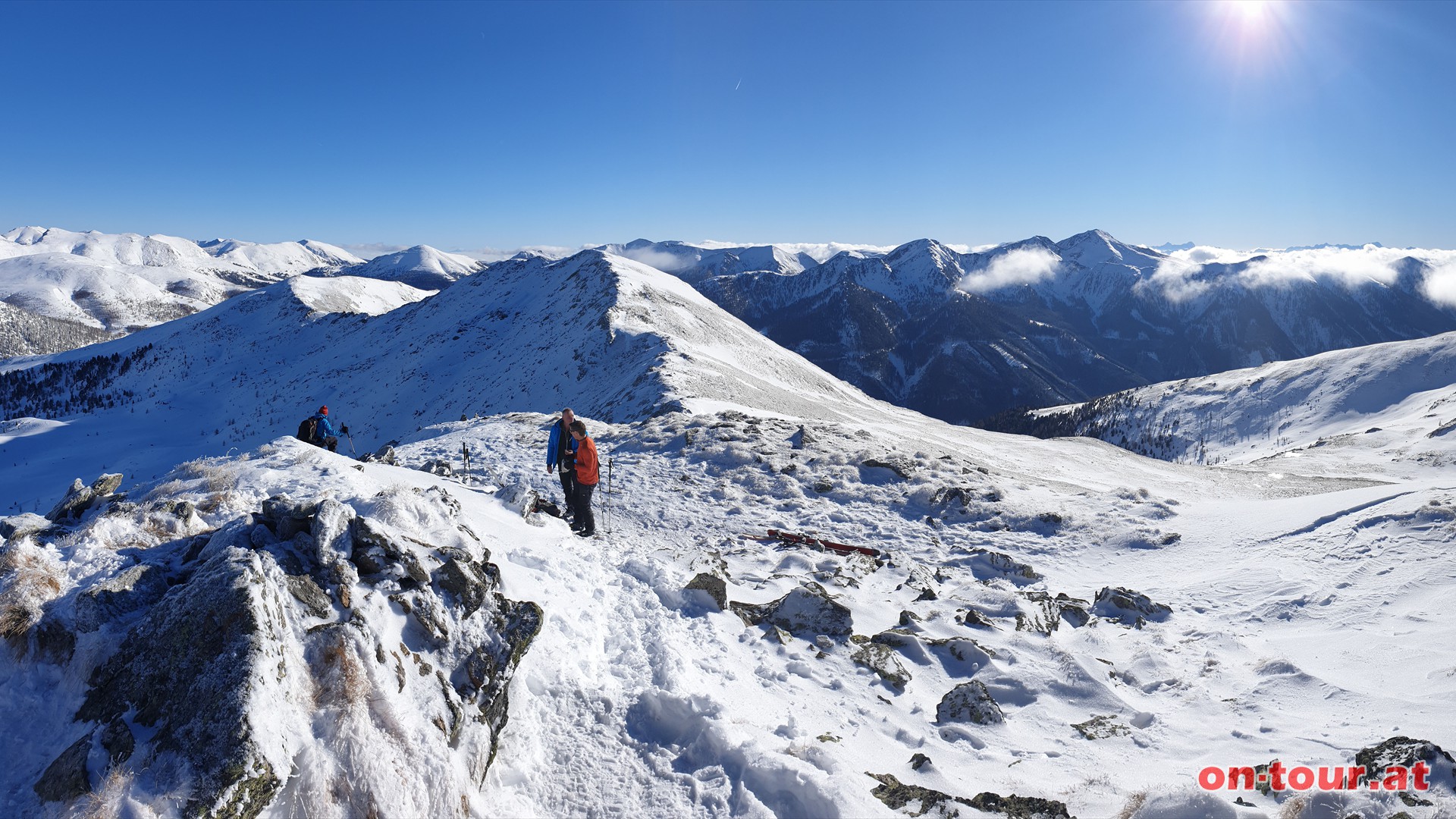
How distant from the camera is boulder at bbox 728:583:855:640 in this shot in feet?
35.7

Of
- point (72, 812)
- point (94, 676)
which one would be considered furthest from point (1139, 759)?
point (94, 676)

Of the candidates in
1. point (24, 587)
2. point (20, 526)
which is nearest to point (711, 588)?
point (24, 587)

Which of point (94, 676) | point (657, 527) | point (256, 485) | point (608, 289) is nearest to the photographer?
point (94, 676)

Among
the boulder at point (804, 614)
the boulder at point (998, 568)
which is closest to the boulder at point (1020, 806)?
the boulder at point (804, 614)

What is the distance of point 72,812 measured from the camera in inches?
178

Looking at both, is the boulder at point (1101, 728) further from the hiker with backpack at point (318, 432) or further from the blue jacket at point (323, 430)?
the blue jacket at point (323, 430)

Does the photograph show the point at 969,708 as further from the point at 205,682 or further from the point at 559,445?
the point at 559,445

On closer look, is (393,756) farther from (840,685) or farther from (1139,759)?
(1139,759)

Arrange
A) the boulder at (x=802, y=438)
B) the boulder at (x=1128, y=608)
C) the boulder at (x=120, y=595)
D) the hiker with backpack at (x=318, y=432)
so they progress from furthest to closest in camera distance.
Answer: the boulder at (x=802, y=438) < the hiker with backpack at (x=318, y=432) < the boulder at (x=1128, y=608) < the boulder at (x=120, y=595)

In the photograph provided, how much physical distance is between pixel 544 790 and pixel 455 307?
331 feet

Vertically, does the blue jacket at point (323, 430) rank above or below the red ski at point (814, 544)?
above

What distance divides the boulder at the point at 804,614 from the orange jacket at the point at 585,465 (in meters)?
4.60

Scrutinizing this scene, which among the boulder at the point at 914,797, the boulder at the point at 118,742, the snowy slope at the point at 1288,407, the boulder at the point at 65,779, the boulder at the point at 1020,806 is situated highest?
the snowy slope at the point at 1288,407

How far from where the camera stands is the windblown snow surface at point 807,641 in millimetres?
5902
